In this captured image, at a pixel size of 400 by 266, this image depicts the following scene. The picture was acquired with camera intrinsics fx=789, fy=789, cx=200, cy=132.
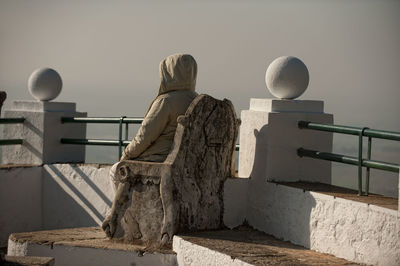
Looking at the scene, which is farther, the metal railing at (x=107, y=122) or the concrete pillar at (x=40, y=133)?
the concrete pillar at (x=40, y=133)

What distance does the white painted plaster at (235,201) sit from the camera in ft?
32.0

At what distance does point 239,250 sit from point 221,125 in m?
1.85

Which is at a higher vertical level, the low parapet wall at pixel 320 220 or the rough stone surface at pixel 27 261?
the low parapet wall at pixel 320 220

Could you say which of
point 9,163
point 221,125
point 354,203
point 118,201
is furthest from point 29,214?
point 354,203

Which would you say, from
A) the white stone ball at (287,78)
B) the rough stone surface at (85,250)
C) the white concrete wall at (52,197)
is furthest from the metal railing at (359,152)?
the white concrete wall at (52,197)

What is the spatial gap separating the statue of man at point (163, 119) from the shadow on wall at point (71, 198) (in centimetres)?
276

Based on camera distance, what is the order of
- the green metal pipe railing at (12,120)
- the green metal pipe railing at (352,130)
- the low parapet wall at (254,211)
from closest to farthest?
the low parapet wall at (254,211), the green metal pipe railing at (352,130), the green metal pipe railing at (12,120)

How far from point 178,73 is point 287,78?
135 centimetres

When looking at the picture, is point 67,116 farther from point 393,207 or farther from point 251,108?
point 393,207

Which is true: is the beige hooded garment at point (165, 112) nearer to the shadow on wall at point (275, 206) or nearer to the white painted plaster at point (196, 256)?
the shadow on wall at point (275, 206)

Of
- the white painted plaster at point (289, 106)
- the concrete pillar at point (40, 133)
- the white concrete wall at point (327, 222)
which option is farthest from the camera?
the concrete pillar at point (40, 133)

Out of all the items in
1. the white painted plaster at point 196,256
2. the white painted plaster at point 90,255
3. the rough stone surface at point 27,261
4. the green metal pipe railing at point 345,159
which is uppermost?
the green metal pipe railing at point 345,159

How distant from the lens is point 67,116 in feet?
43.4

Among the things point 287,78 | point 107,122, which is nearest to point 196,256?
point 287,78
